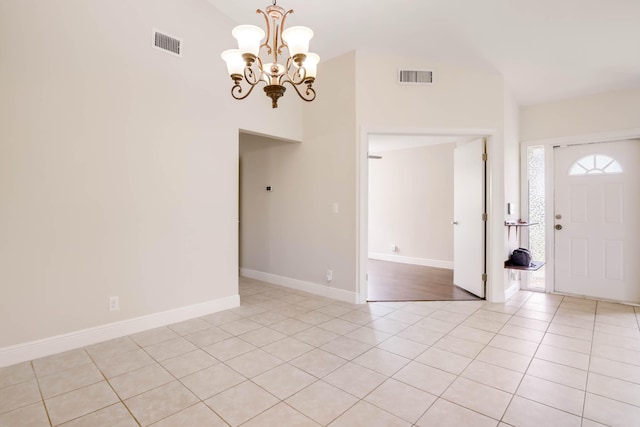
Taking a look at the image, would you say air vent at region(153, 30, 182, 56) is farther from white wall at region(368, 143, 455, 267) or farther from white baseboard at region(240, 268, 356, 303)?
white wall at region(368, 143, 455, 267)

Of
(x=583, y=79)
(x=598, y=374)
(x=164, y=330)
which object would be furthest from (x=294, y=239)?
(x=583, y=79)

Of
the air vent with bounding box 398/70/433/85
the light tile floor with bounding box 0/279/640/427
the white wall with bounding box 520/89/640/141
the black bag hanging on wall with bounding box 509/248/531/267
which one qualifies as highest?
the air vent with bounding box 398/70/433/85

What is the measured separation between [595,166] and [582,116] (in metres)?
0.69

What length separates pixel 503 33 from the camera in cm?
327

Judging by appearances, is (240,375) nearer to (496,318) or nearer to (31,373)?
(31,373)

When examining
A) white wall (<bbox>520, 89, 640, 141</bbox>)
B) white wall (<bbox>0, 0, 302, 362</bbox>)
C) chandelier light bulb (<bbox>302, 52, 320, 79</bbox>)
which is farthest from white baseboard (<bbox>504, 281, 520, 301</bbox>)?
chandelier light bulb (<bbox>302, 52, 320, 79</bbox>)

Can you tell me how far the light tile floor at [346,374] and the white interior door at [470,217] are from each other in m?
0.89

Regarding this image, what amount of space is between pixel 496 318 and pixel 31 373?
414cm

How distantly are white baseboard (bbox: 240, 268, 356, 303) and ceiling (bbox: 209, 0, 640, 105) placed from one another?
301 centimetres

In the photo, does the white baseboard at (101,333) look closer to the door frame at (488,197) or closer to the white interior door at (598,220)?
the door frame at (488,197)

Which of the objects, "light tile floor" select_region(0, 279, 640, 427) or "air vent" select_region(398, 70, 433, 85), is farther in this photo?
"air vent" select_region(398, 70, 433, 85)

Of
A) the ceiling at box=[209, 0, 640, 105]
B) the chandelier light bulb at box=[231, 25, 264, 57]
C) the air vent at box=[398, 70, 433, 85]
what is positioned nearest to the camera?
the chandelier light bulb at box=[231, 25, 264, 57]

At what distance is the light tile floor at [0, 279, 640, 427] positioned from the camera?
191 centimetres

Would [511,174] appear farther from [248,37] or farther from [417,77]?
[248,37]
